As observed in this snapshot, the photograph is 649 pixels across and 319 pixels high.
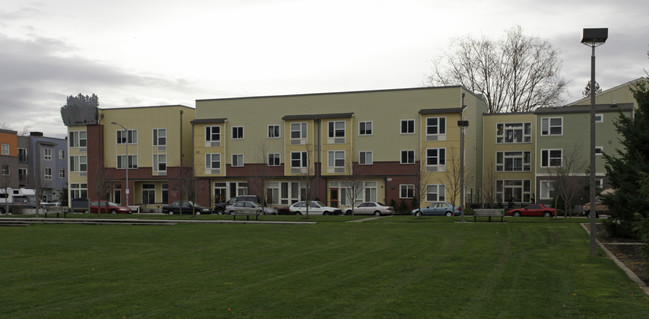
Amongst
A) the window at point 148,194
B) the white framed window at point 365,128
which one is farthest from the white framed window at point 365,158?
the window at point 148,194

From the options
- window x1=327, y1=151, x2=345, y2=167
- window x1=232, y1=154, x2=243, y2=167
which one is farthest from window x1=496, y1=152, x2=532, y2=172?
window x1=232, y1=154, x2=243, y2=167

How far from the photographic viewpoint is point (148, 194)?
66.2 m

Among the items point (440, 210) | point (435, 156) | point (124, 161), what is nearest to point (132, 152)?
point (124, 161)

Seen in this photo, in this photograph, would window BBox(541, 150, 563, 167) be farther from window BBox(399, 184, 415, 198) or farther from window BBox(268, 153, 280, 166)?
window BBox(268, 153, 280, 166)

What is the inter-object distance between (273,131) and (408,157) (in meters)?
13.8

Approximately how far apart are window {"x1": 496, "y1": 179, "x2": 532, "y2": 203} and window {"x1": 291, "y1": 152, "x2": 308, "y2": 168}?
18.6 metres

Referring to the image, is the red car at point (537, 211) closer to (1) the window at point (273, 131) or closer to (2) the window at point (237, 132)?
(1) the window at point (273, 131)

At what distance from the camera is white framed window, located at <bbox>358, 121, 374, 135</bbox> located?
191 ft

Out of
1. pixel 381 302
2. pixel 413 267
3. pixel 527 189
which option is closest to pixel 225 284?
pixel 381 302

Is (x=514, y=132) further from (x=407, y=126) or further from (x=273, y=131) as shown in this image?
(x=273, y=131)

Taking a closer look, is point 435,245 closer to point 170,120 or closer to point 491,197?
point 491,197

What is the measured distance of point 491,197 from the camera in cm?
5306

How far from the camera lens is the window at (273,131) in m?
61.0

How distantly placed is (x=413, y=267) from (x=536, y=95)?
180 feet
